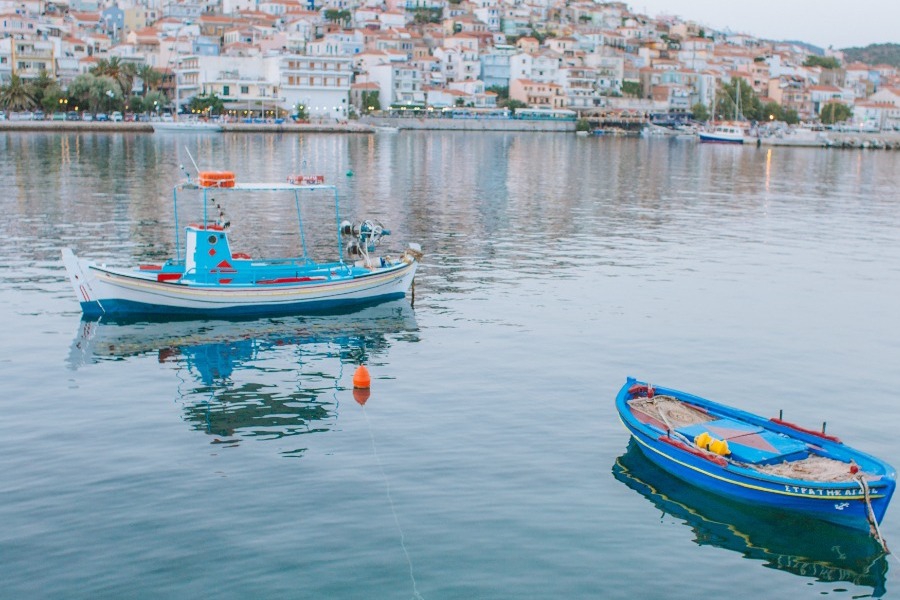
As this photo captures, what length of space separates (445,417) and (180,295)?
9.57 metres

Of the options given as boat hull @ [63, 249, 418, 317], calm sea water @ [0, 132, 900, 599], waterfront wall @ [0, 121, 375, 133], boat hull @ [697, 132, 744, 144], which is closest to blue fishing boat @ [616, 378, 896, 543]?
calm sea water @ [0, 132, 900, 599]

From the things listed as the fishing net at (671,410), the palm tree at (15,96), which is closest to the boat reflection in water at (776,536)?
the fishing net at (671,410)

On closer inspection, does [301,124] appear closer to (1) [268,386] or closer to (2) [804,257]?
(2) [804,257]

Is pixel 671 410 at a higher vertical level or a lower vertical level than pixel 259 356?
higher

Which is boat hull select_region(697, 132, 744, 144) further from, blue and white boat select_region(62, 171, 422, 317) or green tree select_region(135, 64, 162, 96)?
Answer: blue and white boat select_region(62, 171, 422, 317)

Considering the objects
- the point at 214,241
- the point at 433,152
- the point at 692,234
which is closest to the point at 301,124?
the point at 433,152

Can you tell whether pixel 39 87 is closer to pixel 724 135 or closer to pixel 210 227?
pixel 724 135

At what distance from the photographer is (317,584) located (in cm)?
1256

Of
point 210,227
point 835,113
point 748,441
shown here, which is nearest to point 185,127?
point 210,227

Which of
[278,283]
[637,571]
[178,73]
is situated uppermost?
[178,73]

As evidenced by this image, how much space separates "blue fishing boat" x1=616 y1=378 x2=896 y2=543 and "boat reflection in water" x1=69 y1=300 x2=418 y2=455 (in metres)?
5.75

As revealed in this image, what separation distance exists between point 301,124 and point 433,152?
44.4 m

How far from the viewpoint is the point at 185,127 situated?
124 meters

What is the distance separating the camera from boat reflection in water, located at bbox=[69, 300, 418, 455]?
1877 cm
